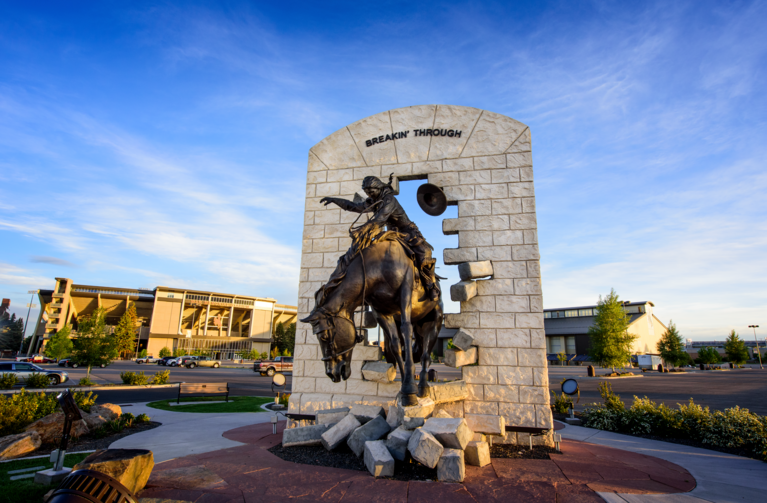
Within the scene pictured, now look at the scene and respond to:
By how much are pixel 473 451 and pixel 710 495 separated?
7.22 feet

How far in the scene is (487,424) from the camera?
5941 millimetres

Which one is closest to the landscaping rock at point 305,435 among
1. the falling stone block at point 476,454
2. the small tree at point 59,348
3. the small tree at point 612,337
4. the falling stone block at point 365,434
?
the falling stone block at point 365,434

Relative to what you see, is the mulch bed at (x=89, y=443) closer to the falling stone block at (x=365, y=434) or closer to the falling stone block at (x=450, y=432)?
the falling stone block at (x=365, y=434)

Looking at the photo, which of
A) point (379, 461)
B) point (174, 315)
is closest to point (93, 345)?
point (379, 461)

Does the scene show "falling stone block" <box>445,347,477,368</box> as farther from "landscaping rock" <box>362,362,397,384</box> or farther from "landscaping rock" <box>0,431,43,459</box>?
"landscaping rock" <box>0,431,43,459</box>

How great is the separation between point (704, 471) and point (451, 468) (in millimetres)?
3449

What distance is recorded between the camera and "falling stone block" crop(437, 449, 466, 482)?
12.5 ft

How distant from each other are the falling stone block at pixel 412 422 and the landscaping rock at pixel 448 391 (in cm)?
110

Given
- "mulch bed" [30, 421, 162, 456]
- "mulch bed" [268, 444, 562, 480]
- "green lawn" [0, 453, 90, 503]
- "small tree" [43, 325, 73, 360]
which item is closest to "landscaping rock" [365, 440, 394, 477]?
"mulch bed" [268, 444, 562, 480]

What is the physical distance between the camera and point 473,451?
4.41 m

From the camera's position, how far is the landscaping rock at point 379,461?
156 inches

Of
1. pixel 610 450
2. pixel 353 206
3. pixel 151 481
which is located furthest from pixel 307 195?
pixel 610 450

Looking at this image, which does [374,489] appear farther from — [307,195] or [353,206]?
[307,195]

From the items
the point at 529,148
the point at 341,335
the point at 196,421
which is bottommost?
the point at 196,421
